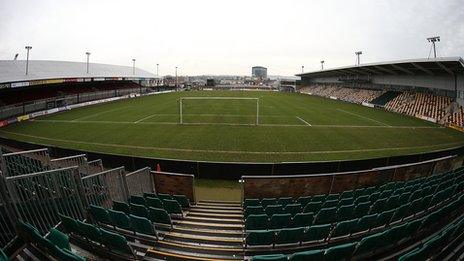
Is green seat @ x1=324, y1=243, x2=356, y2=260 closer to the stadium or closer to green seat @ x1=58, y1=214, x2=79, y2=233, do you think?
the stadium

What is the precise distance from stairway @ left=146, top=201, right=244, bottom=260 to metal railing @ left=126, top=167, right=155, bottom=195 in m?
2.82

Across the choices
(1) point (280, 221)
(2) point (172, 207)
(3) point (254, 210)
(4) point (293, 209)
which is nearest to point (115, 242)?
(2) point (172, 207)

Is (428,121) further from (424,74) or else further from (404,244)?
(404,244)

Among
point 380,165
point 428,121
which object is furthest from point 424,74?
point 380,165

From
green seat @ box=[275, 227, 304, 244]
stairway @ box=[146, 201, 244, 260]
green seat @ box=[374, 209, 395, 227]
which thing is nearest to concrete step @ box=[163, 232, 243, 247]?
stairway @ box=[146, 201, 244, 260]

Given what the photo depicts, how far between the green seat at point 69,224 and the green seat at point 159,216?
1.94 meters

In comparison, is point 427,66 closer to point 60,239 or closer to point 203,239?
point 203,239

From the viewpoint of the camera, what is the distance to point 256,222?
784 cm

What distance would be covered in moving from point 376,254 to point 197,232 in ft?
14.1

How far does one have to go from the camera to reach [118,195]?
10.4 meters

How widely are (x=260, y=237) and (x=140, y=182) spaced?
23.8 ft

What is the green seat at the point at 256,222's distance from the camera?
776 cm

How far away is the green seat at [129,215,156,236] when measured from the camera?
6747 mm

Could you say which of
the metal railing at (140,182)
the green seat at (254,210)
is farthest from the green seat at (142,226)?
the metal railing at (140,182)
